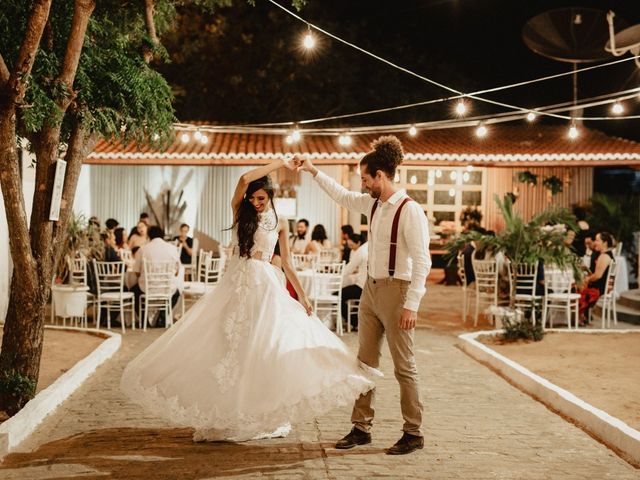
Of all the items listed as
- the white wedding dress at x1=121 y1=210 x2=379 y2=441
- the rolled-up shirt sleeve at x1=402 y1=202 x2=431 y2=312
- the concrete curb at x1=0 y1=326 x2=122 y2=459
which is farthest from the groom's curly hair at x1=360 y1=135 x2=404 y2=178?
the concrete curb at x1=0 y1=326 x2=122 y2=459

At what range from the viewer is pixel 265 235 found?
583 centimetres

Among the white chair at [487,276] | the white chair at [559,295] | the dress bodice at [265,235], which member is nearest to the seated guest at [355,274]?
the white chair at [487,276]

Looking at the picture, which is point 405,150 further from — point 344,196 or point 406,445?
point 406,445

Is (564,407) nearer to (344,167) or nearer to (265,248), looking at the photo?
(265,248)

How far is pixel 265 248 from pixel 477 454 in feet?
7.05

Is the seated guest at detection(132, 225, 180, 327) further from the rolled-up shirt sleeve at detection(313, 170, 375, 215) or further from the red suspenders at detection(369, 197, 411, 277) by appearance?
the red suspenders at detection(369, 197, 411, 277)

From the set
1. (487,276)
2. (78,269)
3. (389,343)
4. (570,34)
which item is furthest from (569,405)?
(570,34)

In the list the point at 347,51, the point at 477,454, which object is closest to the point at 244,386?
the point at 477,454

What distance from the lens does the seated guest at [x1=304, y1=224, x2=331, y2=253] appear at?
15.0m

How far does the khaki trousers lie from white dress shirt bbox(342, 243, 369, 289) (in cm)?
604

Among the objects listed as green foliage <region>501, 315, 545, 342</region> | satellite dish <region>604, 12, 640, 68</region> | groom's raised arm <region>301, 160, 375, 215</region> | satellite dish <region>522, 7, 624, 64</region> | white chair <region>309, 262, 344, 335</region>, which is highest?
satellite dish <region>522, 7, 624, 64</region>

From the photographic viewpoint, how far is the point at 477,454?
5551 mm

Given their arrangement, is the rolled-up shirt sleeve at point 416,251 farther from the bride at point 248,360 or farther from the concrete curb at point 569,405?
the concrete curb at point 569,405

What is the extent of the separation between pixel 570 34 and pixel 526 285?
6.59m
